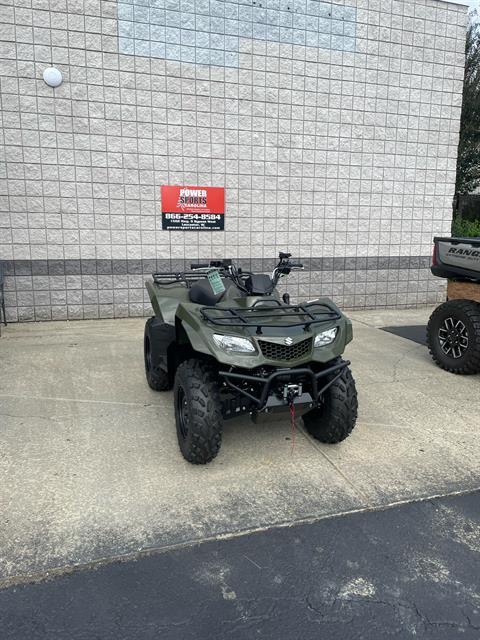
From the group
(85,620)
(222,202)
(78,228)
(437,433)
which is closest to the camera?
(85,620)

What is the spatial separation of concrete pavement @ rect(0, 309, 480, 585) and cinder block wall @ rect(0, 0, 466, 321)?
2.88 metres

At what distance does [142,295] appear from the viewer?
7918 millimetres

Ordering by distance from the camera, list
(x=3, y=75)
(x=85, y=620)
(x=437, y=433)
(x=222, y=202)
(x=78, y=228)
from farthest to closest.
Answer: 1. (x=222, y=202)
2. (x=78, y=228)
3. (x=3, y=75)
4. (x=437, y=433)
5. (x=85, y=620)

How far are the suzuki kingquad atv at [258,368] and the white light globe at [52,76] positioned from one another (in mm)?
5015

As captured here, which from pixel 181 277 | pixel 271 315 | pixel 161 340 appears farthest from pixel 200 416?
pixel 181 277

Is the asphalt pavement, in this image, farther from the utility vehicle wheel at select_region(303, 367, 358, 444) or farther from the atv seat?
the atv seat

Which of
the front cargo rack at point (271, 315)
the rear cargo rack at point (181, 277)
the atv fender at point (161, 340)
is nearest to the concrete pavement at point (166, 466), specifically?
the atv fender at point (161, 340)

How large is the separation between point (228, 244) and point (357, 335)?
2.61m

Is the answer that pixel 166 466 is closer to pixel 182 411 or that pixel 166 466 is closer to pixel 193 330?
pixel 182 411

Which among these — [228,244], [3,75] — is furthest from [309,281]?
[3,75]

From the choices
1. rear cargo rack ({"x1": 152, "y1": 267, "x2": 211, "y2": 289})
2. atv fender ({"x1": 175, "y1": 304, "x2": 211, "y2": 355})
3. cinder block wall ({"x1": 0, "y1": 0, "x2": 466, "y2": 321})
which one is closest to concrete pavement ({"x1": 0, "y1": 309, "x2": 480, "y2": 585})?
atv fender ({"x1": 175, "y1": 304, "x2": 211, "y2": 355})

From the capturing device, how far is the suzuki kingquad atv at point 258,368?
3.07 metres

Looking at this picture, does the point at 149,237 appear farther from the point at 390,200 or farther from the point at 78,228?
the point at 390,200

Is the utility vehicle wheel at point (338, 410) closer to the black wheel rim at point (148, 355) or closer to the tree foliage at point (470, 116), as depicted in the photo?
the black wheel rim at point (148, 355)
